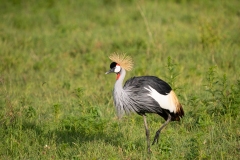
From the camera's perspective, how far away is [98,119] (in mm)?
4527

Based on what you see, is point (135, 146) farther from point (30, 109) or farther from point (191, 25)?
point (191, 25)

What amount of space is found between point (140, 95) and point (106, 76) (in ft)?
7.47

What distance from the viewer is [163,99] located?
436cm

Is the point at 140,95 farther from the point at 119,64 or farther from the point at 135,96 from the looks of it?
the point at 119,64

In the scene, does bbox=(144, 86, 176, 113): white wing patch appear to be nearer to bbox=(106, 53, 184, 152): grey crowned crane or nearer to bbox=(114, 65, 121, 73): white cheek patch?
bbox=(106, 53, 184, 152): grey crowned crane

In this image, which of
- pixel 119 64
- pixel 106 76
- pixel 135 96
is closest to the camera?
pixel 135 96

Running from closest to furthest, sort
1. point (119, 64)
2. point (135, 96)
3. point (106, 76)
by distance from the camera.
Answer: point (135, 96) < point (119, 64) < point (106, 76)

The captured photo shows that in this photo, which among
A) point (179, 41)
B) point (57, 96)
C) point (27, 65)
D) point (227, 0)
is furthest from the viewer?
point (227, 0)

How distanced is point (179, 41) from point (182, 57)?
0.65m

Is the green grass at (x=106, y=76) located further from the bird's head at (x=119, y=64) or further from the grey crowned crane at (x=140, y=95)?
the bird's head at (x=119, y=64)

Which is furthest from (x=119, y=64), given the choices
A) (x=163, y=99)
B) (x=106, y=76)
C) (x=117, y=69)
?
(x=106, y=76)

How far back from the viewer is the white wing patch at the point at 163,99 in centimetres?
429

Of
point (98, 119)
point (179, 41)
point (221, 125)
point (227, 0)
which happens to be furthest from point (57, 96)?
point (227, 0)

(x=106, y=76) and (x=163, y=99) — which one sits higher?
(x=106, y=76)
